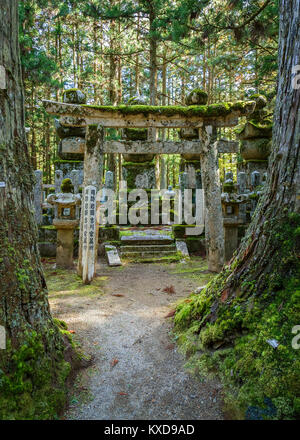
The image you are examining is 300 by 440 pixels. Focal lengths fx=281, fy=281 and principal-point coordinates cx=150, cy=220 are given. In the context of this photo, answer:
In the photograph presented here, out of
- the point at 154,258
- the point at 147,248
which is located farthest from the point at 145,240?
the point at 154,258

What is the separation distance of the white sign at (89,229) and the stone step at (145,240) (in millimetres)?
2570

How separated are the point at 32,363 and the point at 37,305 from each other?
1.21ft

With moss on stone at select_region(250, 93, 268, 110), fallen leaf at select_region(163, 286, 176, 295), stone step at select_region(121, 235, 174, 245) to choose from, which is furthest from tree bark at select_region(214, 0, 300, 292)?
moss on stone at select_region(250, 93, 268, 110)

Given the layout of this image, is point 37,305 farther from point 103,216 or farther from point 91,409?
point 103,216

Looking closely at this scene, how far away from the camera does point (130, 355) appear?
2748 mm

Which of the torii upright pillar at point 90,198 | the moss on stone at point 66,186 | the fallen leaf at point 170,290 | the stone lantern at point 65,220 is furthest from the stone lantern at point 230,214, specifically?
the moss on stone at point 66,186

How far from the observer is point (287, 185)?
2.08 m

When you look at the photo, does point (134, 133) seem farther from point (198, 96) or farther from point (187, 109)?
point (187, 109)

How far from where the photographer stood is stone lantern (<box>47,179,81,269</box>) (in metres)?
6.62

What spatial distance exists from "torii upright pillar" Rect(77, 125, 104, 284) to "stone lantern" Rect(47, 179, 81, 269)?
3.74 ft

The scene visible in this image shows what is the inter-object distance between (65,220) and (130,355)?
4.47 m

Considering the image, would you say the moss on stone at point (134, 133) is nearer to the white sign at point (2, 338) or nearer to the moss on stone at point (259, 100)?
the moss on stone at point (259, 100)

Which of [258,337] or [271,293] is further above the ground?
[271,293]
